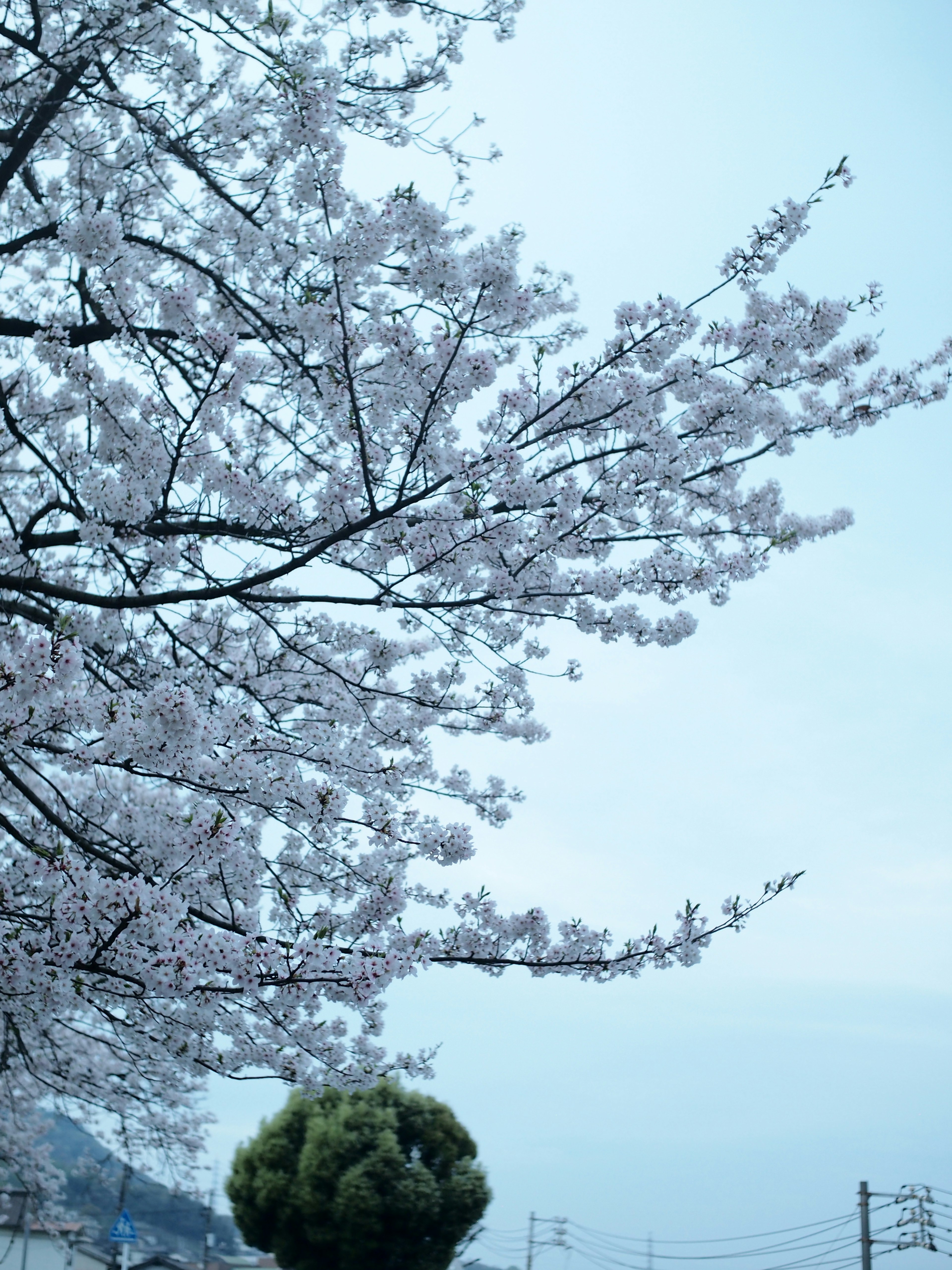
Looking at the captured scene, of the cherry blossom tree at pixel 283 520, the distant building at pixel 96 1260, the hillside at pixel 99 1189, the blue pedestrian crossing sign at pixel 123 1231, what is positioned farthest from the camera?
the distant building at pixel 96 1260

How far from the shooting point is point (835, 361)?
6684mm

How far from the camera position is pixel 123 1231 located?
12.5 metres

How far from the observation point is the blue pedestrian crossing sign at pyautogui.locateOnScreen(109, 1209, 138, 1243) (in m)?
12.3

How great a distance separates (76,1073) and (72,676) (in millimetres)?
7338

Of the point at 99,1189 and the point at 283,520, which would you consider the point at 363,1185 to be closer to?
the point at 99,1189

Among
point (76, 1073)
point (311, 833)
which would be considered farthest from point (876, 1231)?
point (311, 833)

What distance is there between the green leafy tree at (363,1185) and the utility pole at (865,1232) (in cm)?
744

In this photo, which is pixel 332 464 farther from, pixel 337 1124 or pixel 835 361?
pixel 337 1124

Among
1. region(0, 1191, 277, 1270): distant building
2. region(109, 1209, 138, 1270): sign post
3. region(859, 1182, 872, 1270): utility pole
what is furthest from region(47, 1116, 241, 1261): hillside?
region(859, 1182, 872, 1270): utility pole

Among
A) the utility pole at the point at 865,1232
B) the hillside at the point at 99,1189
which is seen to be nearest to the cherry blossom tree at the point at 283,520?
the hillside at the point at 99,1189

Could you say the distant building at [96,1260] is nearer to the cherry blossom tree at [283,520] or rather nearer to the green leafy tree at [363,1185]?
the green leafy tree at [363,1185]

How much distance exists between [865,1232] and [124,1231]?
503 inches

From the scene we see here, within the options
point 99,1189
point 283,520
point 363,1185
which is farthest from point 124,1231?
point 283,520

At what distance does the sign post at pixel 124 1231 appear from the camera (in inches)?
485
